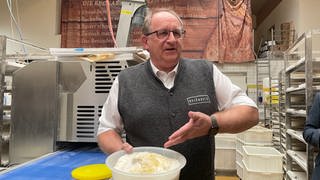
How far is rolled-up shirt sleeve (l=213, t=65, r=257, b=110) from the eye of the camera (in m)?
1.16

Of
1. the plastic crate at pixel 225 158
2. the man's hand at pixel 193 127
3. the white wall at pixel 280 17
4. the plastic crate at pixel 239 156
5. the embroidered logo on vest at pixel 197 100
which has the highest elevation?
the white wall at pixel 280 17

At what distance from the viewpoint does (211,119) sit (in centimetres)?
88

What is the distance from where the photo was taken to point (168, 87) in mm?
1225

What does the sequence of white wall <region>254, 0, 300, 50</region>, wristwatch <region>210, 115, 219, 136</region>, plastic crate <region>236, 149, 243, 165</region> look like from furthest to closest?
white wall <region>254, 0, 300, 50</region>
plastic crate <region>236, 149, 243, 165</region>
wristwatch <region>210, 115, 219, 136</region>

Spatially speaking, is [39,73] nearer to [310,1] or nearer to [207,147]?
[207,147]

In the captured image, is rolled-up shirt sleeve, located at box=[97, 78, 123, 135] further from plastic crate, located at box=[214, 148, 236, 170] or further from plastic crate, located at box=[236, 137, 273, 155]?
plastic crate, located at box=[214, 148, 236, 170]

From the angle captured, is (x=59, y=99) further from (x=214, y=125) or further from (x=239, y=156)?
(x=239, y=156)

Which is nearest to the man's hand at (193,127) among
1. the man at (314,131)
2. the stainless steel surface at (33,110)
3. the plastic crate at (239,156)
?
the stainless steel surface at (33,110)

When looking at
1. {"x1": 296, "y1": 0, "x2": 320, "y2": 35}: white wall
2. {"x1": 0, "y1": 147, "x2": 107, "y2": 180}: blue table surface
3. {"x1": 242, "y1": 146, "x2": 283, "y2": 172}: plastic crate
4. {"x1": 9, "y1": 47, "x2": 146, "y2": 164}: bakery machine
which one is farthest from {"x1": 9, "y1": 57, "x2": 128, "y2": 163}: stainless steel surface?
{"x1": 296, "y1": 0, "x2": 320, "y2": 35}: white wall

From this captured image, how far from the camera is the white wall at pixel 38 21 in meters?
4.77

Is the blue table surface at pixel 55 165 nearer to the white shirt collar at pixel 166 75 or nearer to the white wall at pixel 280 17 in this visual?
the white shirt collar at pixel 166 75

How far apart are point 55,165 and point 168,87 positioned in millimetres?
647

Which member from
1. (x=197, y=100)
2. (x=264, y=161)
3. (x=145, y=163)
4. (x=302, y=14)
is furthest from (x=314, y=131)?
(x=302, y=14)

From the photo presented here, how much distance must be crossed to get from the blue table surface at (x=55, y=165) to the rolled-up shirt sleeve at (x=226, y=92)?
656 millimetres
